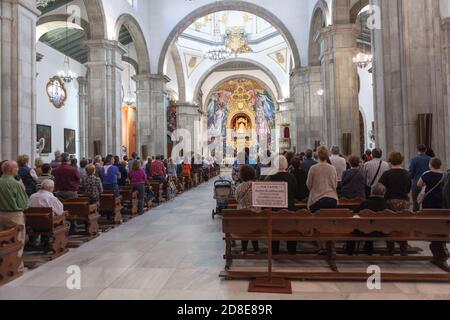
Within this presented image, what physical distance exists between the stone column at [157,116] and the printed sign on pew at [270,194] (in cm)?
1641

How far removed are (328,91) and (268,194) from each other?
994 centimetres

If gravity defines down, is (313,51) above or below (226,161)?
above

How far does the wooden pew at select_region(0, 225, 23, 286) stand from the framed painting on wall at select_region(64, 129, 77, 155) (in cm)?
1703

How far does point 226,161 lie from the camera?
4031 centimetres

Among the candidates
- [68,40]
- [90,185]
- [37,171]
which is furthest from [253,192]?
[68,40]

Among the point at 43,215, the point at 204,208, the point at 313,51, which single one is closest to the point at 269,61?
the point at 313,51

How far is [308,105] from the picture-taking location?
60.4 ft

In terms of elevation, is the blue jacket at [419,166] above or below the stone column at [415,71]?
below

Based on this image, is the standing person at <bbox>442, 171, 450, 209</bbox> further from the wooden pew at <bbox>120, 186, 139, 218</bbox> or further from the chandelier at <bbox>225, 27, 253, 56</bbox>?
the chandelier at <bbox>225, 27, 253, 56</bbox>

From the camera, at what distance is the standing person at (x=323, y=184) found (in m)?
5.19

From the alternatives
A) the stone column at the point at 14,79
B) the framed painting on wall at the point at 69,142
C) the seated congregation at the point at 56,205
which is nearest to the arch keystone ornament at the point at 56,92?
the framed painting on wall at the point at 69,142

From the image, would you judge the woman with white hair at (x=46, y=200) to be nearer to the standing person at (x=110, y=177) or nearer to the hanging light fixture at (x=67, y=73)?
the standing person at (x=110, y=177)

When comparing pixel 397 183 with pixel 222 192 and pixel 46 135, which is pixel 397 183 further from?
pixel 46 135
